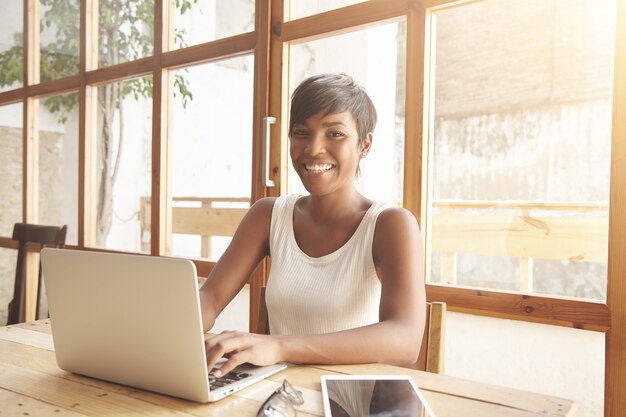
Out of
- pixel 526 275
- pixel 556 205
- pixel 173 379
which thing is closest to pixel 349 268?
pixel 173 379

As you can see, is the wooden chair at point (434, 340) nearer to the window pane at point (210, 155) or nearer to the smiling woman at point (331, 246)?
the smiling woman at point (331, 246)

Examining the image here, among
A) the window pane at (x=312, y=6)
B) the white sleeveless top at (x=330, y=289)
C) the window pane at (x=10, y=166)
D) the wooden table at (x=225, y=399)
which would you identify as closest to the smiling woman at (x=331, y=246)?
the white sleeveless top at (x=330, y=289)

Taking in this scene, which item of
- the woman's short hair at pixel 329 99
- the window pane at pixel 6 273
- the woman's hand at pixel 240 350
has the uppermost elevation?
the woman's short hair at pixel 329 99

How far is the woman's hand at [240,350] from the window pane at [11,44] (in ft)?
11.0

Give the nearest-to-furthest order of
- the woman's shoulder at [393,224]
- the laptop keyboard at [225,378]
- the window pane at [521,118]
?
the laptop keyboard at [225,378]
the woman's shoulder at [393,224]
the window pane at [521,118]

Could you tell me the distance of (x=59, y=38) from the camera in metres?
3.44

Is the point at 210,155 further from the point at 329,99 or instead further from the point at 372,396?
the point at 372,396

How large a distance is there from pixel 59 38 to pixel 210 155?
114 cm

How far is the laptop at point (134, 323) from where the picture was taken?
791 mm

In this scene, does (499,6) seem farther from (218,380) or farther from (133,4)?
(218,380)

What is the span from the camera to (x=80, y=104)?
315 centimetres

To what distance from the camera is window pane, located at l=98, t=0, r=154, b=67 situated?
2979mm

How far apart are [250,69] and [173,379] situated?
71.9 inches

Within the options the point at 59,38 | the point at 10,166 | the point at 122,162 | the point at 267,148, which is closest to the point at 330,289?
the point at 267,148
